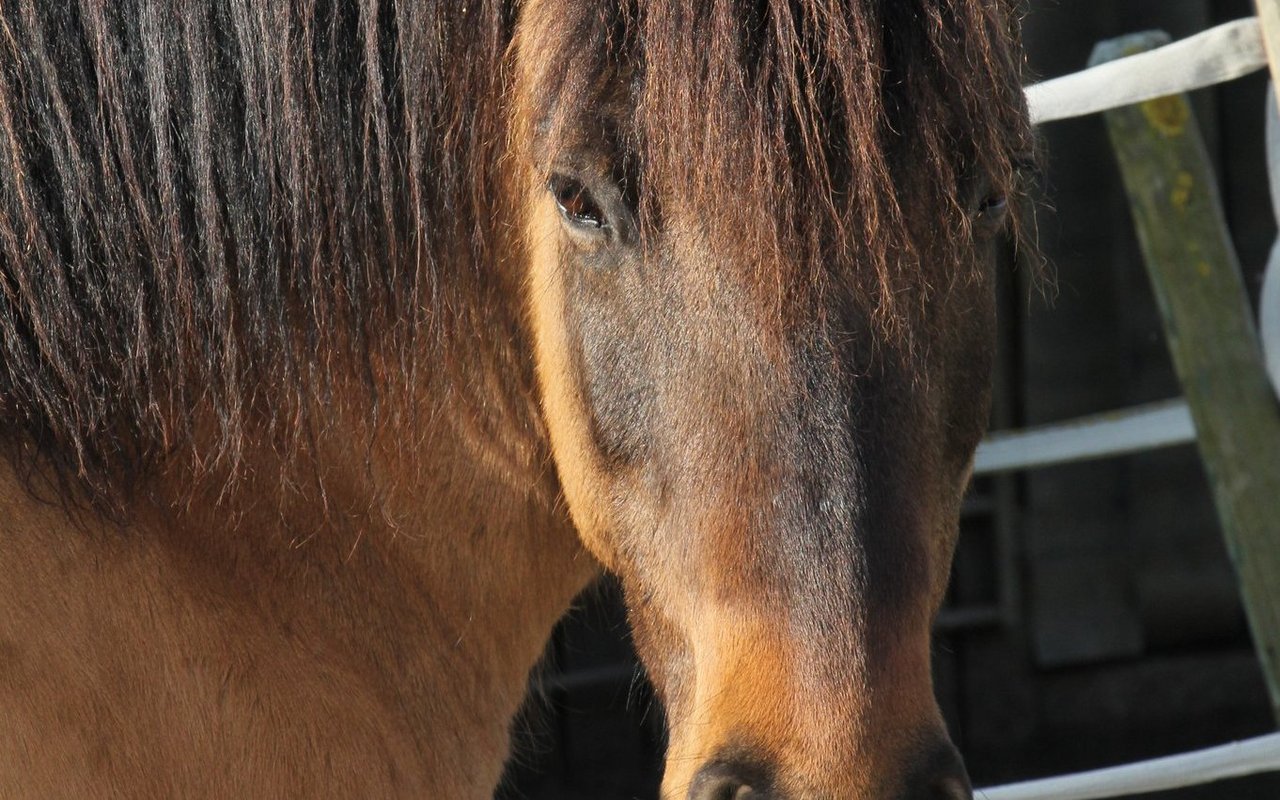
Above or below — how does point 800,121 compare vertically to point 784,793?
above

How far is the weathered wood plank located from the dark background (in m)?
1.63

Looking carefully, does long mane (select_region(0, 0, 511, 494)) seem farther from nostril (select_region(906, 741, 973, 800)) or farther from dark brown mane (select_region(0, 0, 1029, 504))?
nostril (select_region(906, 741, 973, 800))

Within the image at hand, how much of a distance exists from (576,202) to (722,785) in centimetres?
68

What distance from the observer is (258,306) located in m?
1.57

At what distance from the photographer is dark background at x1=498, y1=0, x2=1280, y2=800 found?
165 inches

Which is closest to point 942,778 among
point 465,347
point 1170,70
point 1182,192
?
point 465,347

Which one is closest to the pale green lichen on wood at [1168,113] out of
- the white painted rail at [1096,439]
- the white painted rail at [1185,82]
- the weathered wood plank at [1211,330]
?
the weathered wood plank at [1211,330]

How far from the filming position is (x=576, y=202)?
5.06ft

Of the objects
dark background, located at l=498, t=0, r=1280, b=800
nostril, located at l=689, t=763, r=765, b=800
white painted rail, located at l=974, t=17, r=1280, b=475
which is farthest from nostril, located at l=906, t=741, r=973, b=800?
dark background, located at l=498, t=0, r=1280, b=800

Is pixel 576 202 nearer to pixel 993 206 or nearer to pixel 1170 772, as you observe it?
pixel 993 206

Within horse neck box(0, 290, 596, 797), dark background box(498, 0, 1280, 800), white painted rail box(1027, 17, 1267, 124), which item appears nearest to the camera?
horse neck box(0, 290, 596, 797)

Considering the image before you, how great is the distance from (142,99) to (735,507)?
0.84m

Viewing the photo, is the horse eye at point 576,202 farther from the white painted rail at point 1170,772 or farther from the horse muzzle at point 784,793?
the white painted rail at point 1170,772

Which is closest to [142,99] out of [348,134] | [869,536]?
[348,134]
